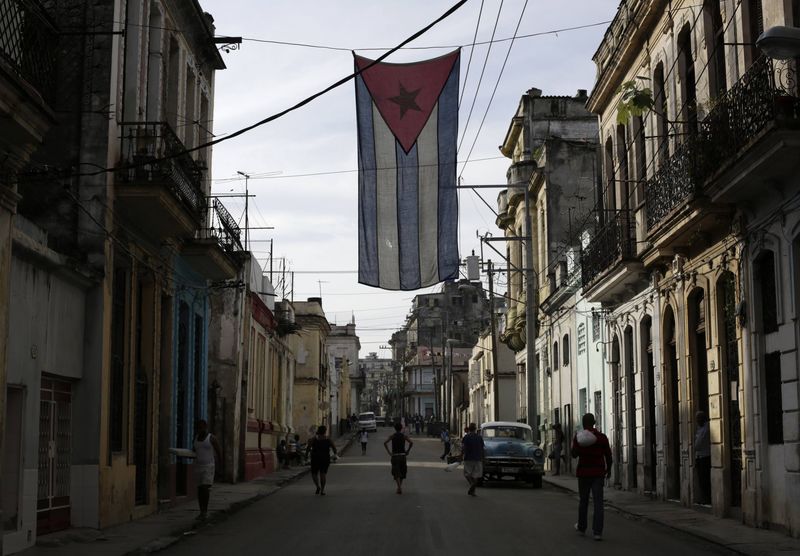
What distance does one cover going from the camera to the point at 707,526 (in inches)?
650

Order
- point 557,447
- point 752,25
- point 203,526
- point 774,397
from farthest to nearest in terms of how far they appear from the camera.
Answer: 1. point 557,447
2. point 203,526
3. point 752,25
4. point 774,397

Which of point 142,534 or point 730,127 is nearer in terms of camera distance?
point 142,534

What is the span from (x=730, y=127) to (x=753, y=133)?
1.24 m

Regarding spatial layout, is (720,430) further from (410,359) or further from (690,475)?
(410,359)

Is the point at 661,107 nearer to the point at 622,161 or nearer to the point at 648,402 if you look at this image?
the point at 622,161

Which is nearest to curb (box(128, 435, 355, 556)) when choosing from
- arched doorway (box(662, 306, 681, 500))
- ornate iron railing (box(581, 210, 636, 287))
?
arched doorway (box(662, 306, 681, 500))

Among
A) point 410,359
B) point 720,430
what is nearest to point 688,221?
point 720,430

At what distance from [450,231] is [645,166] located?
9.45 m

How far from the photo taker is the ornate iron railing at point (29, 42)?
1127cm

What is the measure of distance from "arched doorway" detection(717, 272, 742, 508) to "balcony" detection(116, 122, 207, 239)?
936 cm

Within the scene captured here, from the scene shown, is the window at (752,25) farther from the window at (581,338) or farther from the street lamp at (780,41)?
the window at (581,338)

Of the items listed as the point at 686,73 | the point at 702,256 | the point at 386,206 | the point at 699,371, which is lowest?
the point at 699,371

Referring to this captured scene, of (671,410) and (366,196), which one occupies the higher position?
(366,196)

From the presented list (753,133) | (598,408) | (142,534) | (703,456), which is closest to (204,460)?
(142,534)
